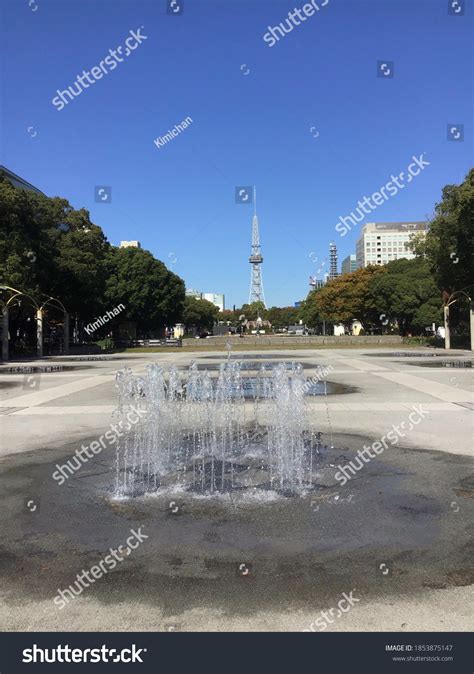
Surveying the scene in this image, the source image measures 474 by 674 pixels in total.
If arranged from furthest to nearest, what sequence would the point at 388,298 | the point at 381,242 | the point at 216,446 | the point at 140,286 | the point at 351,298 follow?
the point at 381,242 → the point at 351,298 → the point at 388,298 → the point at 140,286 → the point at 216,446

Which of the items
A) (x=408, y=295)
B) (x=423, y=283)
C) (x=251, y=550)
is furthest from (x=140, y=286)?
(x=251, y=550)

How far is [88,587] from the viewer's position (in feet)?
13.1

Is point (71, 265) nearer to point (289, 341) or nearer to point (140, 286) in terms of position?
point (140, 286)

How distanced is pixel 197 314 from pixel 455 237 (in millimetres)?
85002

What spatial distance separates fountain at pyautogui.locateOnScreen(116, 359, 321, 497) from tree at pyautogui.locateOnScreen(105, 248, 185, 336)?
4471cm

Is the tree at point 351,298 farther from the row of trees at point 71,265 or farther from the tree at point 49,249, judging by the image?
the tree at point 49,249

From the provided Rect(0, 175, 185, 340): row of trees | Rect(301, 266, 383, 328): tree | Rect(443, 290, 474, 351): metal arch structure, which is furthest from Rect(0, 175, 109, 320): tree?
Rect(301, 266, 383, 328): tree

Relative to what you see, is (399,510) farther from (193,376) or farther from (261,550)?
(193,376)

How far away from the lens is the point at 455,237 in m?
33.0

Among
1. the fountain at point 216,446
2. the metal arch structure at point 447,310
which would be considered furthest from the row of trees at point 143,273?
the fountain at point 216,446

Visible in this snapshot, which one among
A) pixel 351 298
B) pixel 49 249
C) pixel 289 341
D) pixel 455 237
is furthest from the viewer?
pixel 351 298

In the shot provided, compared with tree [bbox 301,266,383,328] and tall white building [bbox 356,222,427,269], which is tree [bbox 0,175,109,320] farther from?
tall white building [bbox 356,222,427,269]
